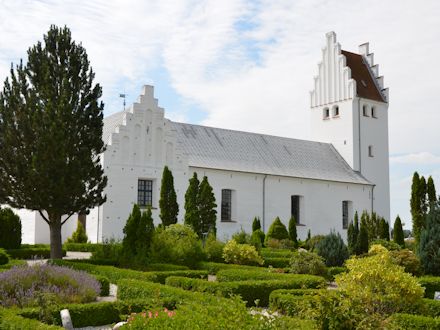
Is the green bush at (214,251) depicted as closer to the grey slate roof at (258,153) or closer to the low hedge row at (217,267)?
the low hedge row at (217,267)

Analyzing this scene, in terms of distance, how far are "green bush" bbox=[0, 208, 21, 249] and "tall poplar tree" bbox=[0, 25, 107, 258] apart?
3.35m

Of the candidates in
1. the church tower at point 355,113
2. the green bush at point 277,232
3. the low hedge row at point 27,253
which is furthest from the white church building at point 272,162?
the low hedge row at point 27,253

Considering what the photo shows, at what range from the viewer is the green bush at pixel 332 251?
19.0 m

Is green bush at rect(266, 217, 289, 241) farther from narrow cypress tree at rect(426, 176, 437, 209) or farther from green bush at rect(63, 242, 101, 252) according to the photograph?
green bush at rect(63, 242, 101, 252)

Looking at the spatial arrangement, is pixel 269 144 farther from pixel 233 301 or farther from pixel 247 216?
pixel 233 301

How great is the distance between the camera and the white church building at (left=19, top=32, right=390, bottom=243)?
26719mm

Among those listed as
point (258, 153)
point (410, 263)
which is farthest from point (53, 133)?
point (258, 153)

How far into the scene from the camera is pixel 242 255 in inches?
729

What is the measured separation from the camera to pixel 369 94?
38.9 m

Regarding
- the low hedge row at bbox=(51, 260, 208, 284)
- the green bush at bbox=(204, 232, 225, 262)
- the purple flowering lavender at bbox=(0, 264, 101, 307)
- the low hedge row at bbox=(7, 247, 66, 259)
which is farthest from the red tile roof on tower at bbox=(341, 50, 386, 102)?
the purple flowering lavender at bbox=(0, 264, 101, 307)

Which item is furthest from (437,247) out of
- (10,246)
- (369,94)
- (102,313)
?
(369,94)

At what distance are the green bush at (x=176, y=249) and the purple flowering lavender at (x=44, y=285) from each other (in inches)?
229

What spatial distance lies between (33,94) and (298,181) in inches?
764

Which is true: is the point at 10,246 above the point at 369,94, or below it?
below
